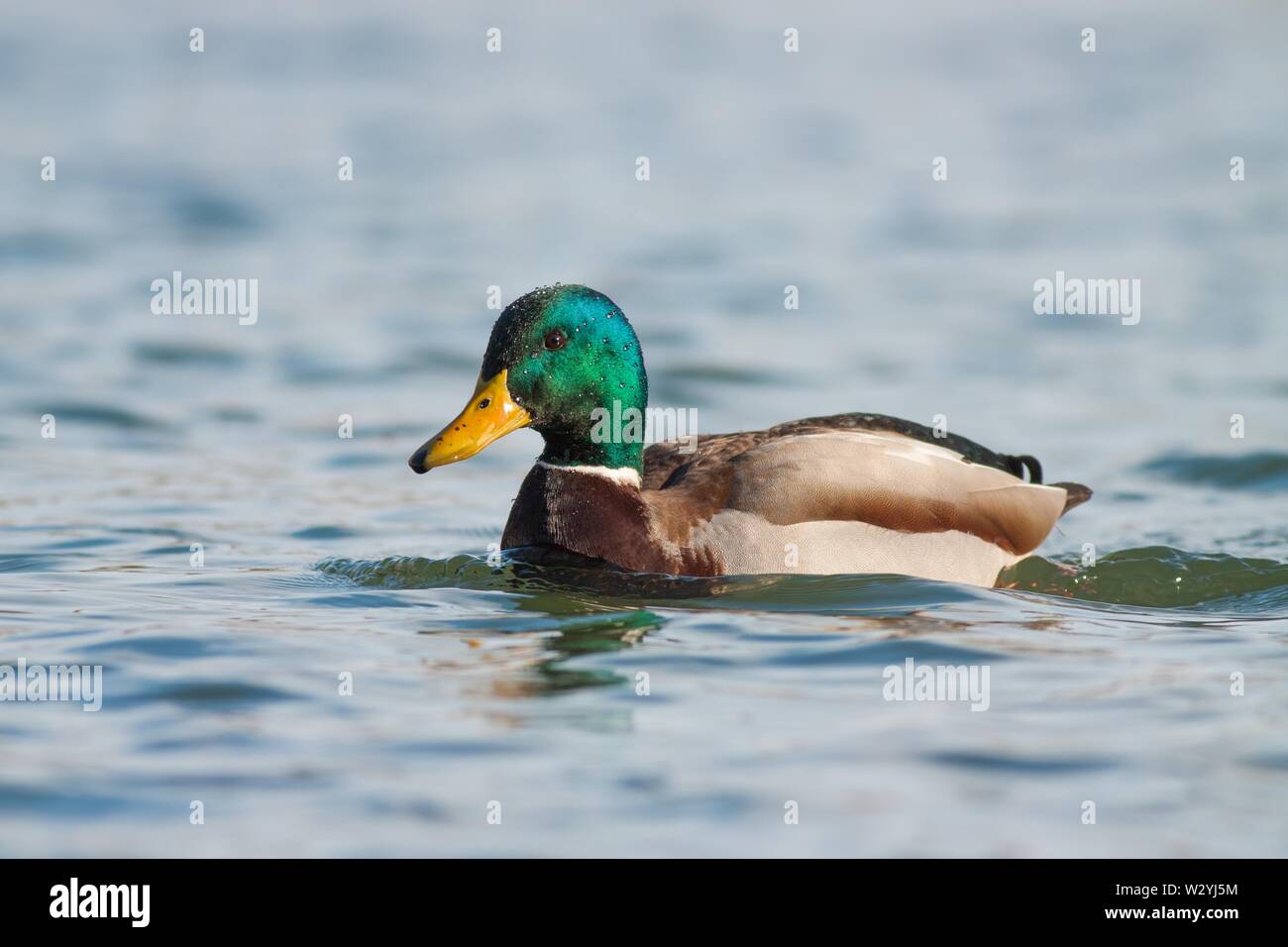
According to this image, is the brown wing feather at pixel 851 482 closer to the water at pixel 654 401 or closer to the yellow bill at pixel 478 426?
the water at pixel 654 401

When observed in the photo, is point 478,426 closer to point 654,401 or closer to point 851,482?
point 851,482

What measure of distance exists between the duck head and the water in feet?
2.34

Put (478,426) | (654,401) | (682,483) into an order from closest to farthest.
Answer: (478,426) → (682,483) → (654,401)

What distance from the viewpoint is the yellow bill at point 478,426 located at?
8.62m

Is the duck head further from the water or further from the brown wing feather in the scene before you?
the water

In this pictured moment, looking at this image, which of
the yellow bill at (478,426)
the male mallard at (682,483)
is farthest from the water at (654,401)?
the yellow bill at (478,426)

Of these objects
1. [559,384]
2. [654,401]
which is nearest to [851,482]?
[559,384]

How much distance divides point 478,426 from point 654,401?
5679mm

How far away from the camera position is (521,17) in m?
25.1

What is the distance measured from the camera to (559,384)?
28.9 feet

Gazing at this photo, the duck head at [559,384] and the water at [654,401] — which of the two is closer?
the water at [654,401]

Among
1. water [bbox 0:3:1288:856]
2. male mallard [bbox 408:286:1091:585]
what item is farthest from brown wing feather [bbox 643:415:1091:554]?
water [bbox 0:3:1288:856]

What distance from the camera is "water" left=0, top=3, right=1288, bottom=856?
6.21m
